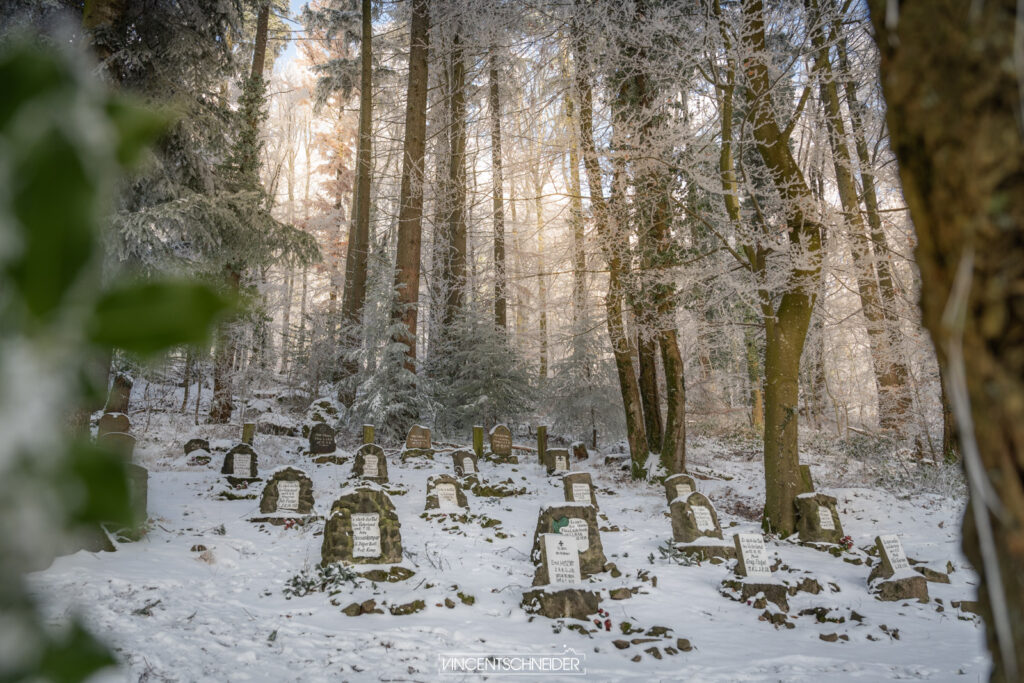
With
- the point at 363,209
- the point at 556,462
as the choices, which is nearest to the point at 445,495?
the point at 556,462

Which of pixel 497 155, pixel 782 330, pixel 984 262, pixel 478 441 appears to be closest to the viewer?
pixel 984 262

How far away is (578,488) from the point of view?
23.3 feet

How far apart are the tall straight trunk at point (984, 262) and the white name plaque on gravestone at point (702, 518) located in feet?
18.4

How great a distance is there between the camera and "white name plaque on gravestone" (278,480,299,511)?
643 cm

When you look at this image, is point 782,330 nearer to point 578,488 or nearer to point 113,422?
point 578,488

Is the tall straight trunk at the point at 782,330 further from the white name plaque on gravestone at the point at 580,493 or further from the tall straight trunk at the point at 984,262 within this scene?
the tall straight trunk at the point at 984,262

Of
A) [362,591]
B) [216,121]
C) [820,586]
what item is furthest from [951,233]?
[216,121]

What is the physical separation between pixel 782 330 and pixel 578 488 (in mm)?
3195

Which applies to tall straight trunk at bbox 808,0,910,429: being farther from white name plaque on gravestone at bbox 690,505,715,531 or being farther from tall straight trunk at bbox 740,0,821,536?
white name plaque on gravestone at bbox 690,505,715,531

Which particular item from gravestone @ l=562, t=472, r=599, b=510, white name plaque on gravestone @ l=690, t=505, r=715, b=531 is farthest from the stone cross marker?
gravestone @ l=562, t=472, r=599, b=510

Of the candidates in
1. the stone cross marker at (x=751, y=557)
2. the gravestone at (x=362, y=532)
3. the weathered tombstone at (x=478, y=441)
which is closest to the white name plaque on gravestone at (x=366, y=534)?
the gravestone at (x=362, y=532)

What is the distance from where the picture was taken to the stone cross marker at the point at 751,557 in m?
4.79

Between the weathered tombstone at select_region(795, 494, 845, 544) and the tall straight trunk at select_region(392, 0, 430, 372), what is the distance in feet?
24.8

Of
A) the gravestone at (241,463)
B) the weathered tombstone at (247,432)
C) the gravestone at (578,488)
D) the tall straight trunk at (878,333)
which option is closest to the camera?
the gravestone at (578,488)
